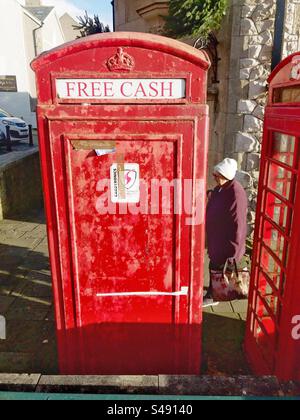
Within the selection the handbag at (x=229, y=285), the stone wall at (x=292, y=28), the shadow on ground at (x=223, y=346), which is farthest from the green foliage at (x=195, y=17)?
the shadow on ground at (x=223, y=346)

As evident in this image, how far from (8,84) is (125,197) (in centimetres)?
2614

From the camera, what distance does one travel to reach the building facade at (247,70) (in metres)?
5.50

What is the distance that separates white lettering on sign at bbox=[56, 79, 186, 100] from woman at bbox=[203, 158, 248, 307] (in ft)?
5.36

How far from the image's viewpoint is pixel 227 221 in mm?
3939

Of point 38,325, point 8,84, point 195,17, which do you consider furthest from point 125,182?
point 8,84

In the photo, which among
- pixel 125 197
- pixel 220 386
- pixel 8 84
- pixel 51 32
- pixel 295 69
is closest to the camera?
pixel 220 386

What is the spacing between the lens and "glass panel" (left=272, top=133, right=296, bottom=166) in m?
3.28

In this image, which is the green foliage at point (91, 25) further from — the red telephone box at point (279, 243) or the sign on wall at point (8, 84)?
the sign on wall at point (8, 84)

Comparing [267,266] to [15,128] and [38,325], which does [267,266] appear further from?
[15,128]

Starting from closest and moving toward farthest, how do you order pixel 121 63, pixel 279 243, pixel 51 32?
pixel 121 63, pixel 279 243, pixel 51 32

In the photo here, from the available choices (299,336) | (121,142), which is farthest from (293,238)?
(121,142)

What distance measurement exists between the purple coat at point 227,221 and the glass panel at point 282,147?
0.66 metres

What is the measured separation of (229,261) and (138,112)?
87.0 inches
